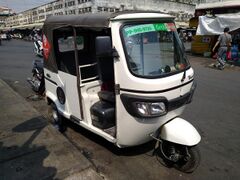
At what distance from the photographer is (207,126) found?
197 inches

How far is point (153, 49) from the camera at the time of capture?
3340 millimetres

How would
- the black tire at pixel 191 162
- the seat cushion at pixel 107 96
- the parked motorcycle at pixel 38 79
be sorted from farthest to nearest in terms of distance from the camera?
the parked motorcycle at pixel 38 79, the seat cushion at pixel 107 96, the black tire at pixel 191 162

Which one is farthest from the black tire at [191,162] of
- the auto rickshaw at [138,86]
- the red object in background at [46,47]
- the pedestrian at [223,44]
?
the pedestrian at [223,44]

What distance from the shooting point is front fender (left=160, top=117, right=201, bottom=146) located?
3.17 m

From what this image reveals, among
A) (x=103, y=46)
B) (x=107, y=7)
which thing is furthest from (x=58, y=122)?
(x=107, y=7)

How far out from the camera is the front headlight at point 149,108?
307 centimetres

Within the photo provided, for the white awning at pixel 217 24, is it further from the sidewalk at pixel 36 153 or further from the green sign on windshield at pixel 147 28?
the sidewalk at pixel 36 153

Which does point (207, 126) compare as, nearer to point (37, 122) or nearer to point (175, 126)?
point (175, 126)

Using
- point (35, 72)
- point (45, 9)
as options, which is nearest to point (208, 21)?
point (35, 72)

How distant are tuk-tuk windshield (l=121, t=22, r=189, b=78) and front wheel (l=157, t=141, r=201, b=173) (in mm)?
1086

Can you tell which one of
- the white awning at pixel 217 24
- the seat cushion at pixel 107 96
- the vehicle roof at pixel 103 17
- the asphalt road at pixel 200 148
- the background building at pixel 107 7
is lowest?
the asphalt road at pixel 200 148

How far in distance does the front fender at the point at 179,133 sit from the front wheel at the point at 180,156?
0.17 m

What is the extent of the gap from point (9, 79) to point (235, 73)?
980 centimetres

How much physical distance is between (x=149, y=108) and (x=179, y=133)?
577mm
